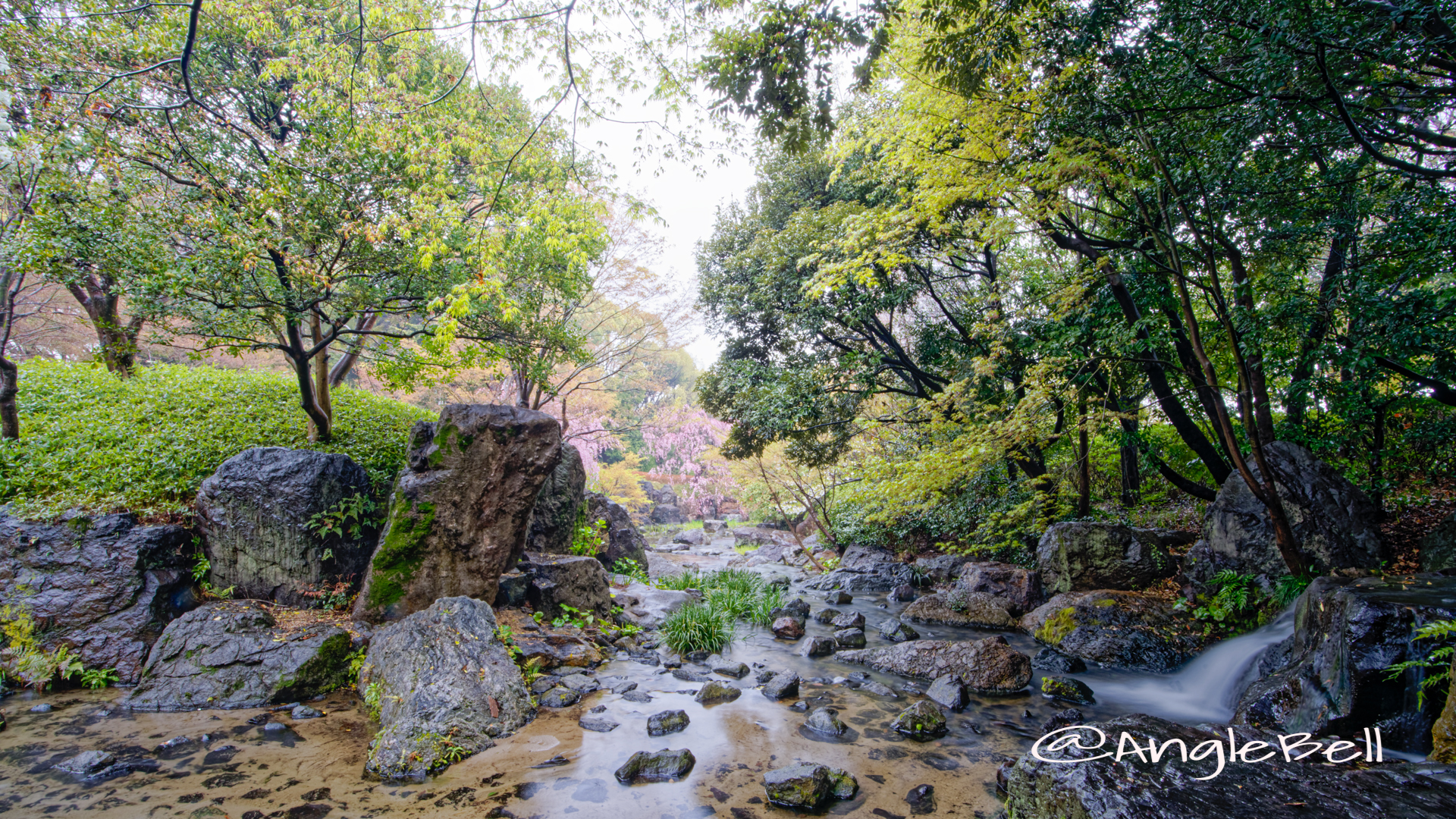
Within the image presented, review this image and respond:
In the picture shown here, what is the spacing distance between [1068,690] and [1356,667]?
2.24 metres

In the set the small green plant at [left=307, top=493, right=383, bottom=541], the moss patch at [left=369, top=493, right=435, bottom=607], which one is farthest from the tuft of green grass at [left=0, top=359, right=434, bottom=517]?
the moss patch at [left=369, top=493, right=435, bottom=607]

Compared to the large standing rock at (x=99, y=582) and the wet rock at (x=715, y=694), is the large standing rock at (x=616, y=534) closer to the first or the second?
the wet rock at (x=715, y=694)

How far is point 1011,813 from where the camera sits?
307 cm

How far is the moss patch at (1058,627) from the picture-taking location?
7.16 m

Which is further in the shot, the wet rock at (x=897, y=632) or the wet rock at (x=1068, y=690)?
the wet rock at (x=897, y=632)

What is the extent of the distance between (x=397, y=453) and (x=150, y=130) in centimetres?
445

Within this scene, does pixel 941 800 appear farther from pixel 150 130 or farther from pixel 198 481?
pixel 150 130

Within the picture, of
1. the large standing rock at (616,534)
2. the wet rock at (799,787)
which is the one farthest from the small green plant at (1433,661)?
the large standing rock at (616,534)

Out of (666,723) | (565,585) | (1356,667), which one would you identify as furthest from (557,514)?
(1356,667)

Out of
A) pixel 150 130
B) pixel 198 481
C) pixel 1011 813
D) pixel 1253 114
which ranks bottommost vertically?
pixel 1011 813

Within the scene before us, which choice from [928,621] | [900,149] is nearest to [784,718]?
[928,621]

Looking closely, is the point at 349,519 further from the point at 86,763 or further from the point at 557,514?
the point at 557,514

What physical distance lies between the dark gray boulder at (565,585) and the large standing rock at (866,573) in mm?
5972

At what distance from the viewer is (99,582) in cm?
524
